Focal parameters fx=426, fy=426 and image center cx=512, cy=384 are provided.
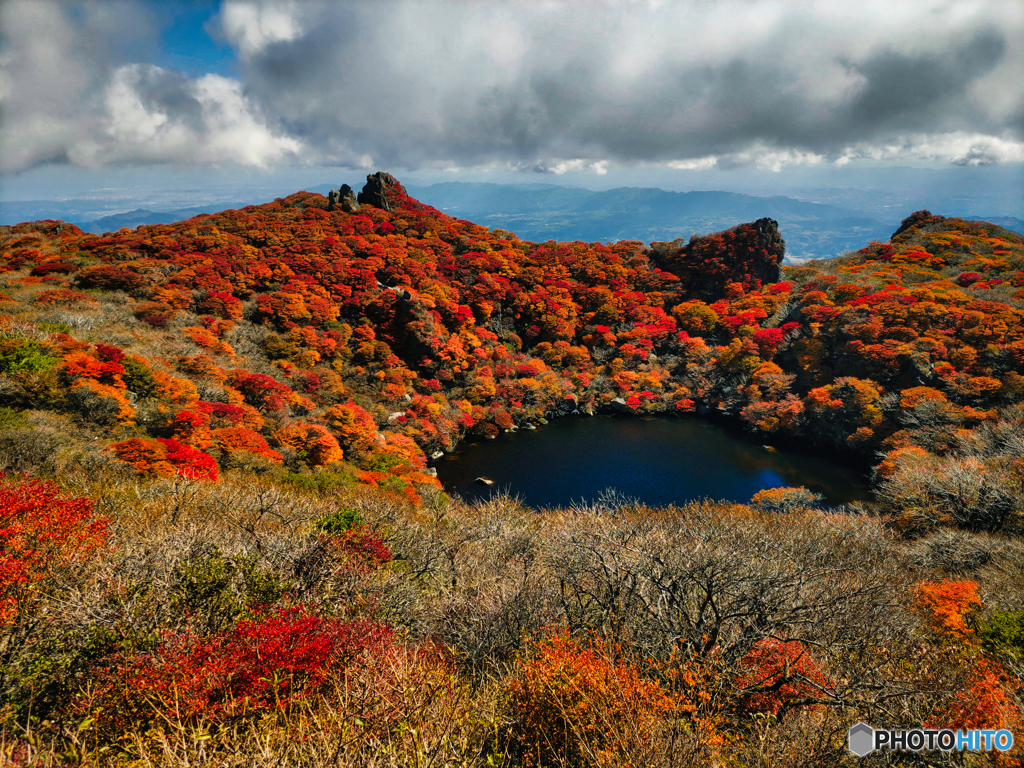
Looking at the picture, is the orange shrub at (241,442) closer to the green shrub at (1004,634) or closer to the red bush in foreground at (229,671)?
the red bush in foreground at (229,671)

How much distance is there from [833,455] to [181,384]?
5546 centimetres

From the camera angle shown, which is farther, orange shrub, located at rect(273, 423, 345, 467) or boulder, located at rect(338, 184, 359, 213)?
boulder, located at rect(338, 184, 359, 213)

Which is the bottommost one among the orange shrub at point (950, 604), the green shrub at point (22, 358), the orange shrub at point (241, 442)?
the orange shrub at point (950, 604)

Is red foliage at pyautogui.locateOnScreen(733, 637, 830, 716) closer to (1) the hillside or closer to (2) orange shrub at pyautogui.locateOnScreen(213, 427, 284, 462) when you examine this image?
(1) the hillside

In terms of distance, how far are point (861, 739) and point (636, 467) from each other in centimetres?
3197

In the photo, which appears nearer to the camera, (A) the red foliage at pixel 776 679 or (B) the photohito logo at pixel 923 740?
(B) the photohito logo at pixel 923 740

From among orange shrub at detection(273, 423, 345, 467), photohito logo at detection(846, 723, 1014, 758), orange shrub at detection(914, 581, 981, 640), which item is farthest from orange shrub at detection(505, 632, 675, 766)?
orange shrub at detection(273, 423, 345, 467)

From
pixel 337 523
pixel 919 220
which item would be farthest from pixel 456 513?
pixel 919 220

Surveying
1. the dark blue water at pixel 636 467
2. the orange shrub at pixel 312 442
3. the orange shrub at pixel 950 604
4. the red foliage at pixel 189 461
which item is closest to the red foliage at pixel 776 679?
the orange shrub at pixel 950 604

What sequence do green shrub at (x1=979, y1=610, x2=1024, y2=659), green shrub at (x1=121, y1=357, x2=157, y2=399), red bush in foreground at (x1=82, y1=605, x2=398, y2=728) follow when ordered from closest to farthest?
red bush in foreground at (x1=82, y1=605, x2=398, y2=728) < green shrub at (x1=979, y1=610, x2=1024, y2=659) < green shrub at (x1=121, y1=357, x2=157, y2=399)

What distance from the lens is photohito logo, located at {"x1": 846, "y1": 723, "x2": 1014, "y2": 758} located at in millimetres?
7719

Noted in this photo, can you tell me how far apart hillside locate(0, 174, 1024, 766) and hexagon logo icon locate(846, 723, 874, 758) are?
0.57m

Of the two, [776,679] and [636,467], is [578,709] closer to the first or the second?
[776,679]

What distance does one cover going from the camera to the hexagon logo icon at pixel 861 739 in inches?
300
